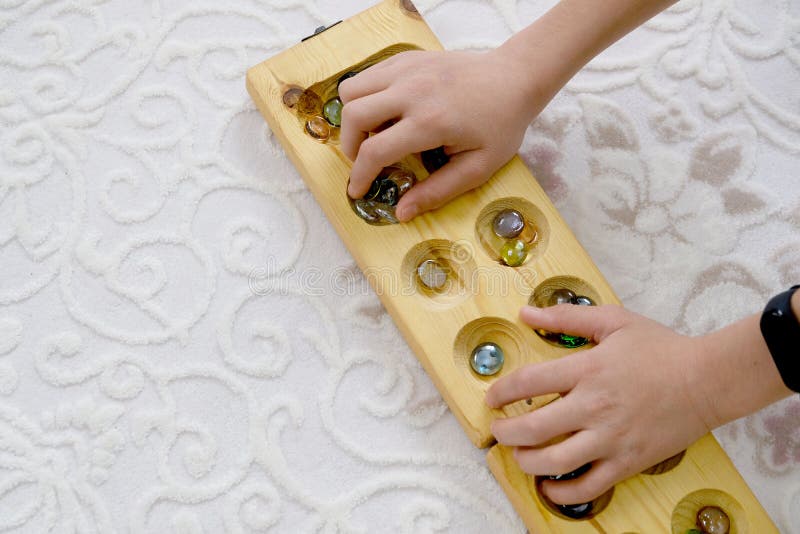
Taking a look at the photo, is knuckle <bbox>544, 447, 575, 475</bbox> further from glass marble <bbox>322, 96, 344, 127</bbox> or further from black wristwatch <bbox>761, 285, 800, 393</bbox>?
glass marble <bbox>322, 96, 344, 127</bbox>

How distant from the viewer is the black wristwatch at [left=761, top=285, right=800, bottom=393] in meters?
A: 0.48

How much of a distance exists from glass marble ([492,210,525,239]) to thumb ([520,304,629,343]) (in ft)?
0.22

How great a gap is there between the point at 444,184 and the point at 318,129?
128 mm

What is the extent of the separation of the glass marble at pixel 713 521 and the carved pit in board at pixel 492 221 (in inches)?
8.8

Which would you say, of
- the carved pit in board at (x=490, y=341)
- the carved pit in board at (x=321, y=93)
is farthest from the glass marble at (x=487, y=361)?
the carved pit in board at (x=321, y=93)

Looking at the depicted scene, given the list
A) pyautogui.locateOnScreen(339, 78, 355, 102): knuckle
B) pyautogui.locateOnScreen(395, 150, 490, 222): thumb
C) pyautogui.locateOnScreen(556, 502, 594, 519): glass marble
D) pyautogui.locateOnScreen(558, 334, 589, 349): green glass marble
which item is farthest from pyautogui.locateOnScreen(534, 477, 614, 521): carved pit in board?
pyautogui.locateOnScreen(339, 78, 355, 102): knuckle

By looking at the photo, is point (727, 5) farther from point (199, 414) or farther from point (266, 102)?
point (199, 414)

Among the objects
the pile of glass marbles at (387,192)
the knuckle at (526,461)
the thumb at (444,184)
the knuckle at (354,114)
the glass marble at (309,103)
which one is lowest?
the knuckle at (526,461)

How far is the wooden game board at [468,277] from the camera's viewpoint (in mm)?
541

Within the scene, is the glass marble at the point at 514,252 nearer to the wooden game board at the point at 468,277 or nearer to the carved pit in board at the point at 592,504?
the wooden game board at the point at 468,277

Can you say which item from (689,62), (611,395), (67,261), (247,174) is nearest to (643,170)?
(689,62)

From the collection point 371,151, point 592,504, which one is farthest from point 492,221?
point 592,504

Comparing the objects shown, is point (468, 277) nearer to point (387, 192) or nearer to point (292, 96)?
point (387, 192)

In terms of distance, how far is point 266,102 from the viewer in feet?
2.10
